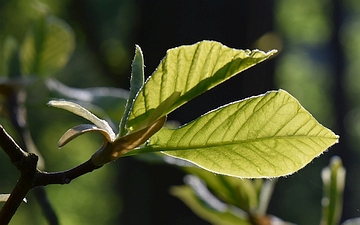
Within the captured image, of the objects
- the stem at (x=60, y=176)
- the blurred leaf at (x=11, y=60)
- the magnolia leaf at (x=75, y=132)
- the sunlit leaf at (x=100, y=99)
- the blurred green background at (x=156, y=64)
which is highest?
the magnolia leaf at (x=75, y=132)

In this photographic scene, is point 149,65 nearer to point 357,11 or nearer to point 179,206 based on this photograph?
point 179,206

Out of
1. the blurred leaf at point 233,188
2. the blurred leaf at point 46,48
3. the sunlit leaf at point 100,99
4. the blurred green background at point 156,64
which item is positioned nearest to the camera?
the blurred leaf at point 233,188

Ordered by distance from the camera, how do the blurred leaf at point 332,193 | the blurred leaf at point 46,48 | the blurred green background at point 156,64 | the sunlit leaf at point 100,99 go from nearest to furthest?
1. the blurred leaf at point 332,193
2. the sunlit leaf at point 100,99
3. the blurred leaf at point 46,48
4. the blurred green background at point 156,64

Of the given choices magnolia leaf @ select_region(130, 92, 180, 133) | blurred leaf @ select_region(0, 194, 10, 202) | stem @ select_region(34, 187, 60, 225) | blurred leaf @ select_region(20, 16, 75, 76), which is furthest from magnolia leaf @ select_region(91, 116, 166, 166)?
blurred leaf @ select_region(20, 16, 75, 76)

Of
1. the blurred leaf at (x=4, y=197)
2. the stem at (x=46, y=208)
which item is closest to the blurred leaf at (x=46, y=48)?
the stem at (x=46, y=208)

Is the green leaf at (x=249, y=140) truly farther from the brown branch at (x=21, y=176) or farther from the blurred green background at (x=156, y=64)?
the blurred green background at (x=156, y=64)

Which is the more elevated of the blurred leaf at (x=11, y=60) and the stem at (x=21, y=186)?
the stem at (x=21, y=186)

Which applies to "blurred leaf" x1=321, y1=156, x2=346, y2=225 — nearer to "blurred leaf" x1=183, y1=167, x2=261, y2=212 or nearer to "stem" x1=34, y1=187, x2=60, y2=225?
"blurred leaf" x1=183, y1=167, x2=261, y2=212
